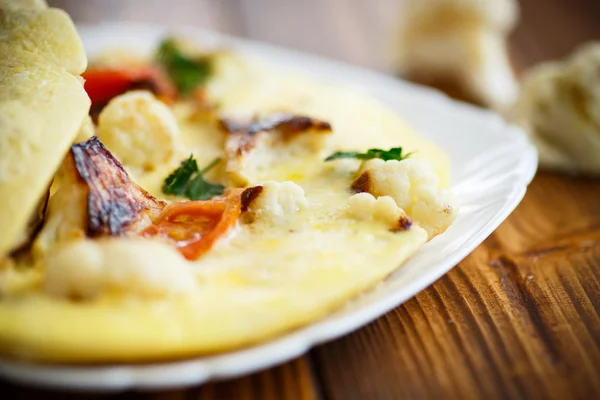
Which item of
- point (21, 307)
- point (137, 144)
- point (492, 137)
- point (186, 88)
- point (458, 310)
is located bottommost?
point (458, 310)

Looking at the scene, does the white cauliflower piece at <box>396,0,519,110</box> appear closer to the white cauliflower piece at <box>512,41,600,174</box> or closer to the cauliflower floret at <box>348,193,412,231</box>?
the white cauliflower piece at <box>512,41,600,174</box>

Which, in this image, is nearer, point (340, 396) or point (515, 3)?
point (340, 396)

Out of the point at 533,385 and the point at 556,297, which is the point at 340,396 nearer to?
the point at 533,385

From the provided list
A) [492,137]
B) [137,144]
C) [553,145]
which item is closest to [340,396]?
[137,144]

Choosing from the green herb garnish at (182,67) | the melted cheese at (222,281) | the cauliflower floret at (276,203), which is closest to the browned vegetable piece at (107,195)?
the melted cheese at (222,281)

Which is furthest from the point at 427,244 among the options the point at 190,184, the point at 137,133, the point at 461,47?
the point at 461,47

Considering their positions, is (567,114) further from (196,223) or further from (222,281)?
(222,281)

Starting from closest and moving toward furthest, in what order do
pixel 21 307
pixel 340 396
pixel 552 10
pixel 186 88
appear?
pixel 21 307 < pixel 340 396 < pixel 186 88 < pixel 552 10
